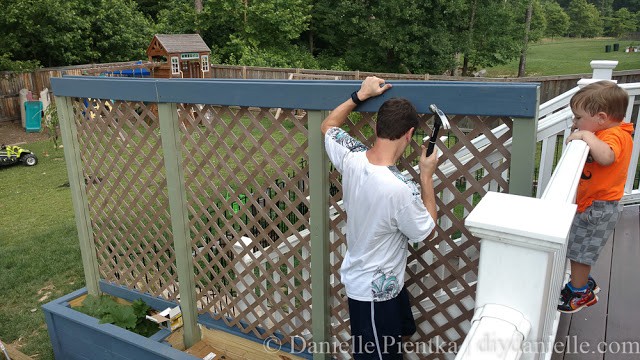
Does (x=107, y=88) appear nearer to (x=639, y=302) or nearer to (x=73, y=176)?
(x=73, y=176)

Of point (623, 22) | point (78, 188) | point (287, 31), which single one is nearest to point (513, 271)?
point (78, 188)

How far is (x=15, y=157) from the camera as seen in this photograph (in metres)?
10.9

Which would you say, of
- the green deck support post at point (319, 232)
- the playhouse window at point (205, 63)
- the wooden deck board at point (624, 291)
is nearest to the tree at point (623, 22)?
the playhouse window at point (205, 63)

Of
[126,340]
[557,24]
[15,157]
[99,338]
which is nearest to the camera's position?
[126,340]

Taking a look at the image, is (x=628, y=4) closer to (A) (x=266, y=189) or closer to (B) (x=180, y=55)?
(B) (x=180, y=55)

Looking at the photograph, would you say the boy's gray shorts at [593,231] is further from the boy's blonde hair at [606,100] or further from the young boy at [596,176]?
the boy's blonde hair at [606,100]

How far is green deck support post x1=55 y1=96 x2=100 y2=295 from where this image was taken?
3918mm

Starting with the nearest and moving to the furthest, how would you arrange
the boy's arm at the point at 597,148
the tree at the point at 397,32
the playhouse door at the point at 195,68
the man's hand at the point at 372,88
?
the man's hand at the point at 372,88, the boy's arm at the point at 597,148, the playhouse door at the point at 195,68, the tree at the point at 397,32

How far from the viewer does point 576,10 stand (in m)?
65.3

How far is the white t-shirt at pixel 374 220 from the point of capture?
6.74 feet

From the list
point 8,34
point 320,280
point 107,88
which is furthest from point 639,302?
point 8,34

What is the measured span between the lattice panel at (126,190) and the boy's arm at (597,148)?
258cm

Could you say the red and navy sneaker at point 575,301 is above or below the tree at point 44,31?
below

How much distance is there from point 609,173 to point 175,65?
1437 cm
